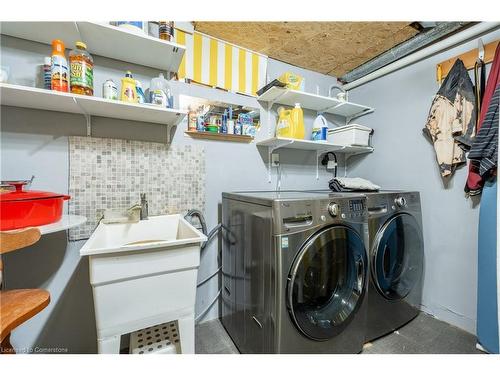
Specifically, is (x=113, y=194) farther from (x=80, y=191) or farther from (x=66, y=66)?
(x=66, y=66)

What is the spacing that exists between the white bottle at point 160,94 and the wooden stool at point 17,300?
89cm

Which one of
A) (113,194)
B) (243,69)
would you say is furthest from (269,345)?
(243,69)

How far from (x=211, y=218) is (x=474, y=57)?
91.7 inches

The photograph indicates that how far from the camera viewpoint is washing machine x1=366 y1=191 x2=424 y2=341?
1501mm

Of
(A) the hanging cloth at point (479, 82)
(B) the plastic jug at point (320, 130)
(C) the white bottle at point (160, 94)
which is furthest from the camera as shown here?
(B) the plastic jug at point (320, 130)

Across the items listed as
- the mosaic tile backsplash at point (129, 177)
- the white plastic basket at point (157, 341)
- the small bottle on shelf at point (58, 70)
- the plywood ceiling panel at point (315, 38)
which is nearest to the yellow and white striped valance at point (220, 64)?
the plywood ceiling panel at point (315, 38)

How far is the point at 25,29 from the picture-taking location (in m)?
1.16

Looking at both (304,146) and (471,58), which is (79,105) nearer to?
(304,146)

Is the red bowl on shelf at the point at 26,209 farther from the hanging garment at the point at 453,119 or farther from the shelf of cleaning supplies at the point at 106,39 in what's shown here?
the hanging garment at the point at 453,119

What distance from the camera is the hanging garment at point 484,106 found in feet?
4.71

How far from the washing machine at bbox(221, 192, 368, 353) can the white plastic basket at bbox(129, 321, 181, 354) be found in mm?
419

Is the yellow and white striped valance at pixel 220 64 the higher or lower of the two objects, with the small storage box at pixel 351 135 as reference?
higher

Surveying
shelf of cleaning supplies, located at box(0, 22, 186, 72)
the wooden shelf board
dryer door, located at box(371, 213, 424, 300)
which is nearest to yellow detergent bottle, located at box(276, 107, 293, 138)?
the wooden shelf board

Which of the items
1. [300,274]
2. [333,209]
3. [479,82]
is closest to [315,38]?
[479,82]
